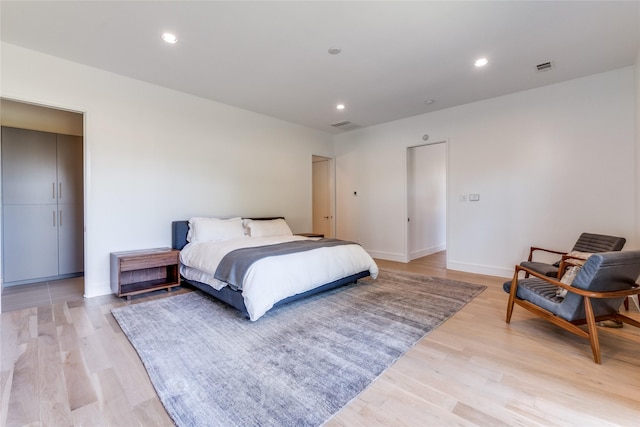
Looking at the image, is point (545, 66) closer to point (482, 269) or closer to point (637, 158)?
point (637, 158)

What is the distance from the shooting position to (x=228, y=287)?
2.94 meters

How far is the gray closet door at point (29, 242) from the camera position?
3.79 m

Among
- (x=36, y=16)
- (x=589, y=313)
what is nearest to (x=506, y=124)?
A: (x=589, y=313)

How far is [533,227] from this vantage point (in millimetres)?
4059

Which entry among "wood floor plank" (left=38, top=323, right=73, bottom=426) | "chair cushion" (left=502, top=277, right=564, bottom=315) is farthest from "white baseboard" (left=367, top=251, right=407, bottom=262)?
"wood floor plank" (left=38, top=323, right=73, bottom=426)

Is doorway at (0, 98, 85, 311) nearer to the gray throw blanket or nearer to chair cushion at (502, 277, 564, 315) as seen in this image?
the gray throw blanket

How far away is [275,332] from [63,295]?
3003 mm

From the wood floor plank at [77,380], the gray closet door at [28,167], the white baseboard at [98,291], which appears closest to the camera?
the wood floor plank at [77,380]

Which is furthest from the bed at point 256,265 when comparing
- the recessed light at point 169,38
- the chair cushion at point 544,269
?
the recessed light at point 169,38

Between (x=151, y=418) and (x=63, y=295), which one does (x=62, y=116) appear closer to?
(x=63, y=295)

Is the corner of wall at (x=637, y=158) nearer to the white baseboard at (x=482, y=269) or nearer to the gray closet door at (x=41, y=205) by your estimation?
the white baseboard at (x=482, y=269)

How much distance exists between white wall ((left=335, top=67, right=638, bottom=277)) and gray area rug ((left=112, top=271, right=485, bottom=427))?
1.37m

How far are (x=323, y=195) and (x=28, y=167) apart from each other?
5205 millimetres

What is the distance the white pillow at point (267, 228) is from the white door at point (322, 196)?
6.66 ft
